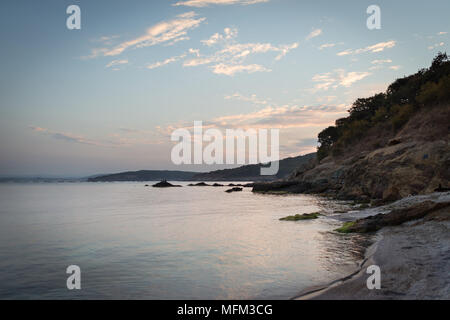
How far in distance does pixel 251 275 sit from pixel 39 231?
18.5 meters

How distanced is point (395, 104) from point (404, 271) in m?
84.5

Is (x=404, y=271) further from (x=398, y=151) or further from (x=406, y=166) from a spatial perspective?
(x=398, y=151)

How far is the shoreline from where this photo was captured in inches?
307

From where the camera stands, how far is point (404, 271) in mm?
9422

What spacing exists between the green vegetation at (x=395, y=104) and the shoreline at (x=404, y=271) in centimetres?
4723

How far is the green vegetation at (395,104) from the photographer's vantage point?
54.6 m

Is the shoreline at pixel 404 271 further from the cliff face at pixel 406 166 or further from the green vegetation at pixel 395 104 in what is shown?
the green vegetation at pixel 395 104

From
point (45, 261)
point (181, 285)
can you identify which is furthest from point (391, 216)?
point (45, 261)

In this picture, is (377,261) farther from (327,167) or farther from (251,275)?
(327,167)

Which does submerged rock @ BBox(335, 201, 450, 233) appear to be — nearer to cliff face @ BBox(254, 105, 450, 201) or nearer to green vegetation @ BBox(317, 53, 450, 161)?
cliff face @ BBox(254, 105, 450, 201)

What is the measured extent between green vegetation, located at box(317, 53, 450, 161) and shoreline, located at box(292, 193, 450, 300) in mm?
47227

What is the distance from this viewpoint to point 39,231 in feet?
72.4

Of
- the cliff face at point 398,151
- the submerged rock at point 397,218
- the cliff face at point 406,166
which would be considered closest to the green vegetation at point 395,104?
the cliff face at point 398,151

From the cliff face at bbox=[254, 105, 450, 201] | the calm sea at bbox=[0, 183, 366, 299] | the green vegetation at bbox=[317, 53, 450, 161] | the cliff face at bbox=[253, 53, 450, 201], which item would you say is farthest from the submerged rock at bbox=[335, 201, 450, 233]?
the green vegetation at bbox=[317, 53, 450, 161]
